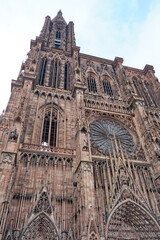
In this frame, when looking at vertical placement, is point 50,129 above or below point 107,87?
below

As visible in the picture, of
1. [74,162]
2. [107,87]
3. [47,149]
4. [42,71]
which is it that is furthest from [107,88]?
[47,149]

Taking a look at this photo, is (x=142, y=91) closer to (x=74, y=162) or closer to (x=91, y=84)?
(x=91, y=84)

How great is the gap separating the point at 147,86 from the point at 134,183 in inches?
722

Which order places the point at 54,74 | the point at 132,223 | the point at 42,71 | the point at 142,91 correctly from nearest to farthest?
1. the point at 132,223
2. the point at 42,71
3. the point at 54,74
4. the point at 142,91

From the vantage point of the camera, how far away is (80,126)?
15305 mm

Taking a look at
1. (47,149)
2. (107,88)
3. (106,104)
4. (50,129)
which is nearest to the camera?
(47,149)

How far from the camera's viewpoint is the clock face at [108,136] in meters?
17.1

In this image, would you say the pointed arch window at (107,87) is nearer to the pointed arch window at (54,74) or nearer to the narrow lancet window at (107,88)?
the narrow lancet window at (107,88)

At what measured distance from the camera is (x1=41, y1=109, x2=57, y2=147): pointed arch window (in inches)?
627

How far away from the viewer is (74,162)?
563 inches

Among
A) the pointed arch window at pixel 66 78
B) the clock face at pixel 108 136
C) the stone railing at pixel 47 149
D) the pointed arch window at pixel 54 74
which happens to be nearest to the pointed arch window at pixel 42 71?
the pointed arch window at pixel 54 74

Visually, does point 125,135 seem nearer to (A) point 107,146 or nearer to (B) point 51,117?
(A) point 107,146

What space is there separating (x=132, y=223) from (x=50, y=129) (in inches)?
373

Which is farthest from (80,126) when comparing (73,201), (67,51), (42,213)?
(67,51)
